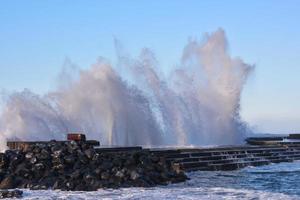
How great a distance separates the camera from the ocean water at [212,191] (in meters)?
16.1

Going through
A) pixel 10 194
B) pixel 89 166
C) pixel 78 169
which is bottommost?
pixel 10 194

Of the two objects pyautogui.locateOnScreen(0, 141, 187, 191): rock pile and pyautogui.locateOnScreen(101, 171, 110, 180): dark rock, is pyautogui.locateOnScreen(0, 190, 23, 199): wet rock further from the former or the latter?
pyautogui.locateOnScreen(101, 171, 110, 180): dark rock

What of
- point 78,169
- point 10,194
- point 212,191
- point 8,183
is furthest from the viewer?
point 78,169

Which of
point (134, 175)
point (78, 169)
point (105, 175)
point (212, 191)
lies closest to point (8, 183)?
point (78, 169)

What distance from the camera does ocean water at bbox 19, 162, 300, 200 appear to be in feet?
52.8

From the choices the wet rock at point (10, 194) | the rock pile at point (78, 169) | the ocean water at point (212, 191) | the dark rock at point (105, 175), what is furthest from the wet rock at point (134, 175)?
the wet rock at point (10, 194)

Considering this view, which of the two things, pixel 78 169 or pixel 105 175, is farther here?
pixel 78 169

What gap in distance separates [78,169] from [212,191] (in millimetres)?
5689

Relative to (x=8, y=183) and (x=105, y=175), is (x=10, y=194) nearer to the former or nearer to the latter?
(x=8, y=183)

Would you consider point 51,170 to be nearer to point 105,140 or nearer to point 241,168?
point 241,168

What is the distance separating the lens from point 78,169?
20.1 meters

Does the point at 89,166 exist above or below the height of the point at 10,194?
above

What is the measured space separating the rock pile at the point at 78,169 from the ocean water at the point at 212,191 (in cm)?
79

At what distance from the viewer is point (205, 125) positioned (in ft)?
155
